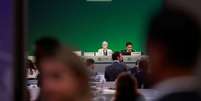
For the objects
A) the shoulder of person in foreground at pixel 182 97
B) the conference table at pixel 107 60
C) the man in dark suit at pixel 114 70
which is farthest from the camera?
the conference table at pixel 107 60

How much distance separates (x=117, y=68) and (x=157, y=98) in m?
5.15

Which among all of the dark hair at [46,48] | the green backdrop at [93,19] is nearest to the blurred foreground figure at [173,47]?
the dark hair at [46,48]

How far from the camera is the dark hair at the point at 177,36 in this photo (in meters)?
1.14

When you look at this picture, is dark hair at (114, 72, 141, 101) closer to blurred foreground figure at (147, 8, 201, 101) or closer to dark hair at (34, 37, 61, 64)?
dark hair at (34, 37, 61, 64)

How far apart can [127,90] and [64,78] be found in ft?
6.08

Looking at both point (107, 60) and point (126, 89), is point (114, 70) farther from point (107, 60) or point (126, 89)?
point (126, 89)

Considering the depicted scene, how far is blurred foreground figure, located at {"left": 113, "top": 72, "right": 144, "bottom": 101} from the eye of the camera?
121 inches

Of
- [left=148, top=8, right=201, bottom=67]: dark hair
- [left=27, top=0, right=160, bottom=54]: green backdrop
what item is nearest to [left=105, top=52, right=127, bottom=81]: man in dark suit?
[left=27, top=0, right=160, bottom=54]: green backdrop

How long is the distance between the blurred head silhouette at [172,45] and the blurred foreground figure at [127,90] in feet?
6.30

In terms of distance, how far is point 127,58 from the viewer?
7.50 meters

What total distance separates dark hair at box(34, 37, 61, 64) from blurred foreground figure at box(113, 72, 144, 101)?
5.01 feet

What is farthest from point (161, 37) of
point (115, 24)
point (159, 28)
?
point (115, 24)

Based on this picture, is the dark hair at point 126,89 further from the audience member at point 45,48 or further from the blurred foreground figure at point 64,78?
the blurred foreground figure at point 64,78

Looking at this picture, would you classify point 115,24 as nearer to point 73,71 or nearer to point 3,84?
point 3,84
